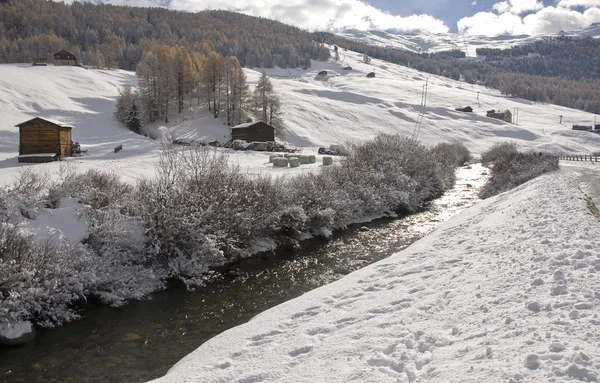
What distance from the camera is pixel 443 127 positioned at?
319 feet

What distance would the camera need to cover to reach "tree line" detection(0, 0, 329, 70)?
125125 millimetres

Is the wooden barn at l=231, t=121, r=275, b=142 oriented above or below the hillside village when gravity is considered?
above

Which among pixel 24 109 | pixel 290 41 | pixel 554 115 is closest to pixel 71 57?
pixel 24 109

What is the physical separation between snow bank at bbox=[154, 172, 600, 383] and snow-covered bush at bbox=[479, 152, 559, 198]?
919 inches

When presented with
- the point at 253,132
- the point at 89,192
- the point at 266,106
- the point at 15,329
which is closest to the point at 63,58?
the point at 266,106

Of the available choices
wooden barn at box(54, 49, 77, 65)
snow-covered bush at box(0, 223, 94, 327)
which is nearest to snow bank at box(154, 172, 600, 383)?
snow-covered bush at box(0, 223, 94, 327)

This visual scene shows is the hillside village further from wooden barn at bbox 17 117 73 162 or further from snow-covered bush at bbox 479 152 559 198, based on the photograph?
snow-covered bush at bbox 479 152 559 198

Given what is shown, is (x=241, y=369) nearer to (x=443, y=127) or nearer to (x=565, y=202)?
(x=565, y=202)

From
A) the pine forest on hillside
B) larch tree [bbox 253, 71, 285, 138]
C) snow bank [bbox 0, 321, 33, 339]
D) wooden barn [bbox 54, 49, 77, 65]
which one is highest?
the pine forest on hillside

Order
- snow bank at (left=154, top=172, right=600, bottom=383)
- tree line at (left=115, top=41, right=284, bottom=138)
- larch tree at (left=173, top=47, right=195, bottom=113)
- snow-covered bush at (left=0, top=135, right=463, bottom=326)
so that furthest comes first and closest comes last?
larch tree at (left=173, top=47, right=195, bottom=113) < tree line at (left=115, top=41, right=284, bottom=138) < snow-covered bush at (left=0, top=135, right=463, bottom=326) < snow bank at (left=154, top=172, right=600, bottom=383)

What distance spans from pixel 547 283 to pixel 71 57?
123 meters

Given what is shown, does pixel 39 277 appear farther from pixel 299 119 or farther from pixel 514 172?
pixel 299 119

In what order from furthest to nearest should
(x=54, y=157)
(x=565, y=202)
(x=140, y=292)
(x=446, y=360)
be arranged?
(x=54, y=157)
(x=565, y=202)
(x=140, y=292)
(x=446, y=360)

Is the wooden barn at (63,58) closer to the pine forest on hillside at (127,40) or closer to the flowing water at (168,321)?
the pine forest on hillside at (127,40)
